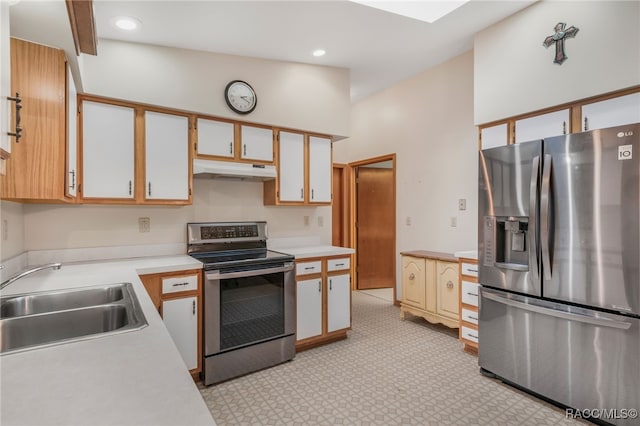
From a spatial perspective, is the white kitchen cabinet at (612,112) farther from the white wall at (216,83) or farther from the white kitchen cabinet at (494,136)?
the white wall at (216,83)

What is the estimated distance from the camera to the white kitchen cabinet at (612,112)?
7.07ft

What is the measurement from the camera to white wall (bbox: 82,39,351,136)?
255 cm

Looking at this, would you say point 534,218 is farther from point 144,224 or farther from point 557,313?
point 144,224

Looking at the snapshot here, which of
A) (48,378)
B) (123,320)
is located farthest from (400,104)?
(48,378)

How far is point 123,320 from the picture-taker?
4.65ft

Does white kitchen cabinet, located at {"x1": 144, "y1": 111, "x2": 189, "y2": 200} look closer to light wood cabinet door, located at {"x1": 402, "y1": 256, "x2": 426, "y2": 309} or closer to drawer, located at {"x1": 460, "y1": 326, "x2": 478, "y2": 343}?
light wood cabinet door, located at {"x1": 402, "y1": 256, "x2": 426, "y2": 309}

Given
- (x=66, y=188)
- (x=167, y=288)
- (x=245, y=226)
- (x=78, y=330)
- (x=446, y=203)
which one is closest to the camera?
(x=78, y=330)

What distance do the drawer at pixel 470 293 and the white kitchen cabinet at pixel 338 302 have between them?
3.52ft

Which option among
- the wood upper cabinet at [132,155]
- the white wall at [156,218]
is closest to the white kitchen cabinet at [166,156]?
the wood upper cabinet at [132,155]

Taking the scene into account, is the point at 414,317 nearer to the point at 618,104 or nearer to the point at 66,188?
the point at 618,104

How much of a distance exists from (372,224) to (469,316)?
274cm

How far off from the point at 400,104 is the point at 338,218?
203 cm

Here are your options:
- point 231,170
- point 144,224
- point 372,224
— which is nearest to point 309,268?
point 231,170

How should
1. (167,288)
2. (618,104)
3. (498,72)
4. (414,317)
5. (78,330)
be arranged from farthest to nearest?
(414,317) → (498,72) → (167,288) → (618,104) → (78,330)
